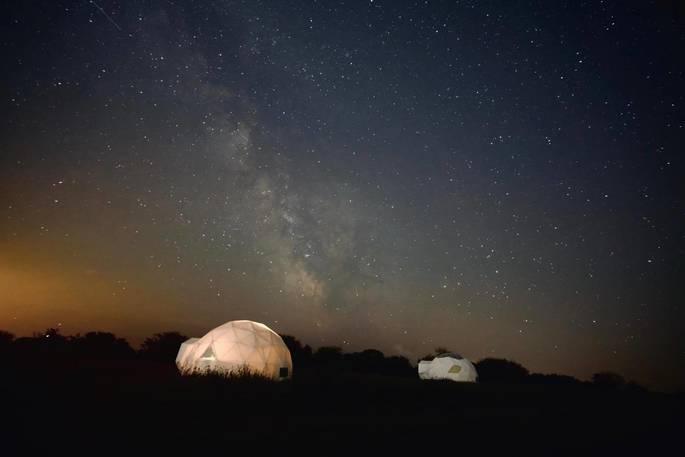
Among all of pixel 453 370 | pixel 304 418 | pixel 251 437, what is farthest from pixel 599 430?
pixel 453 370

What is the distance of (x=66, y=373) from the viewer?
9.10 metres

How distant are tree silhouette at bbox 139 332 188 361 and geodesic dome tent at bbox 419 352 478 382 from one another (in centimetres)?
1629

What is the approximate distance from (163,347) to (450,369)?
19.6 metres

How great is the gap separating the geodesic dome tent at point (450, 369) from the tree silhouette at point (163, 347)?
1629 centimetres

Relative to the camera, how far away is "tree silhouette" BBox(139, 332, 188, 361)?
2745 centimetres

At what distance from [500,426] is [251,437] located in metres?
4.54

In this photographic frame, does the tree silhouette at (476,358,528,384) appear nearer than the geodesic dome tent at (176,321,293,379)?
No

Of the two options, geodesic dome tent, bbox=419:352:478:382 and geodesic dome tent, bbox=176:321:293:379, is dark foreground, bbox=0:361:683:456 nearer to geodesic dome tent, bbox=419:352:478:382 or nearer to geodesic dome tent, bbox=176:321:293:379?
geodesic dome tent, bbox=176:321:293:379

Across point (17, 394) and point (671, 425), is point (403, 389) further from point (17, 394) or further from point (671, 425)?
point (17, 394)

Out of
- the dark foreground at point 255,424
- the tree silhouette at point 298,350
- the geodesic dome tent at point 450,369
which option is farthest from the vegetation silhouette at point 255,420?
the tree silhouette at point 298,350

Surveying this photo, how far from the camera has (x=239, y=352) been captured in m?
14.3

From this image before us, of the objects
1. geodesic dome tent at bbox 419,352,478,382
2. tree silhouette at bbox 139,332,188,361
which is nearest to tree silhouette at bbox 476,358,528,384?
geodesic dome tent at bbox 419,352,478,382

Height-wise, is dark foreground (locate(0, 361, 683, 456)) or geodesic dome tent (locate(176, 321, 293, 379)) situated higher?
geodesic dome tent (locate(176, 321, 293, 379))

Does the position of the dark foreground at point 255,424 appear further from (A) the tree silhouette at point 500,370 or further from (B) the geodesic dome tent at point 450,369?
(A) the tree silhouette at point 500,370
